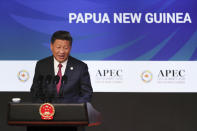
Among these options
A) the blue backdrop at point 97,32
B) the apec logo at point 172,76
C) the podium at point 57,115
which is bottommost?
the podium at point 57,115

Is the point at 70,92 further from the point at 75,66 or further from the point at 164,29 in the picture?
the point at 164,29

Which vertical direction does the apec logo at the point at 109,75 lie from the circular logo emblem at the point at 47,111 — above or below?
above

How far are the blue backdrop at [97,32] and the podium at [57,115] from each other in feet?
7.10

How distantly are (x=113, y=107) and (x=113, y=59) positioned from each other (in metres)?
0.65

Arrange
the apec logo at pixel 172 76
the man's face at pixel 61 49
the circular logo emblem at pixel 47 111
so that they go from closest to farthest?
the circular logo emblem at pixel 47 111
the man's face at pixel 61 49
the apec logo at pixel 172 76

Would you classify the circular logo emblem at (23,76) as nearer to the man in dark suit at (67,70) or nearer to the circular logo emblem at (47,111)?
the man in dark suit at (67,70)

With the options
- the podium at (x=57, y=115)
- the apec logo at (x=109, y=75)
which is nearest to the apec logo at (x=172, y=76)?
the apec logo at (x=109, y=75)

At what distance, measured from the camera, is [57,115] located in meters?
2.34

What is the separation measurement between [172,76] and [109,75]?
83 centimetres

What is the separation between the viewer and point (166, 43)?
14.6 feet

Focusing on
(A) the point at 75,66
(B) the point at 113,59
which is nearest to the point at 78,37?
(B) the point at 113,59

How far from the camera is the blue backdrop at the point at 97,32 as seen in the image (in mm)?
4453

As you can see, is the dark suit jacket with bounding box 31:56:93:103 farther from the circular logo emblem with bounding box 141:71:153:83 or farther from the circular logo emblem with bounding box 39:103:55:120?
the circular logo emblem with bounding box 141:71:153:83

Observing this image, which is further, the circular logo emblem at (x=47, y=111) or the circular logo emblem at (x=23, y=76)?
the circular logo emblem at (x=23, y=76)
